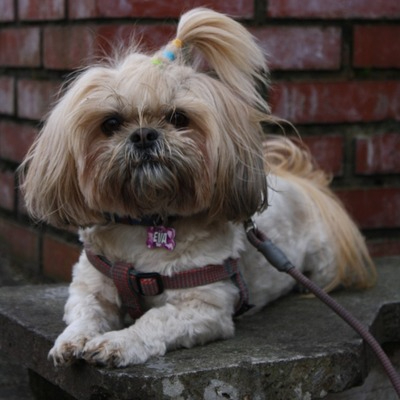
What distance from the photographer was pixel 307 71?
3148mm

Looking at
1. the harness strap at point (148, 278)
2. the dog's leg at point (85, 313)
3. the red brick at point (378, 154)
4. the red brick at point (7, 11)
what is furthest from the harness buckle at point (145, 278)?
the red brick at point (7, 11)

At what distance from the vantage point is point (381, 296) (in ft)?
9.21

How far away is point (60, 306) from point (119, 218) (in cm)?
46

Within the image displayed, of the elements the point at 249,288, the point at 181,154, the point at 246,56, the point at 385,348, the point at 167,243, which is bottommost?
the point at 385,348

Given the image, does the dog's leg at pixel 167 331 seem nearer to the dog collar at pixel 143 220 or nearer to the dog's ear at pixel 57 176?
the dog collar at pixel 143 220

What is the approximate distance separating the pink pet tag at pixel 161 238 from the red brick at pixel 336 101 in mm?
920

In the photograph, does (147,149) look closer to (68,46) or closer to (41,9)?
(68,46)

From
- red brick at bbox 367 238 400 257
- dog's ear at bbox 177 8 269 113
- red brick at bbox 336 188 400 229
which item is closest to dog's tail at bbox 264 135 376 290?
red brick at bbox 336 188 400 229

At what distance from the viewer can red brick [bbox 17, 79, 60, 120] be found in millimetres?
3152

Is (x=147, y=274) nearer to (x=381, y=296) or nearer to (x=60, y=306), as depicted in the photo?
(x=60, y=306)

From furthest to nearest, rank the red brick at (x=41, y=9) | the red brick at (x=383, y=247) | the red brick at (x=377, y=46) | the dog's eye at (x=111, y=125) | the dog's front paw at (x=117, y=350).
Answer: the red brick at (x=383, y=247) < the red brick at (x=377, y=46) < the red brick at (x=41, y=9) < the dog's eye at (x=111, y=125) < the dog's front paw at (x=117, y=350)

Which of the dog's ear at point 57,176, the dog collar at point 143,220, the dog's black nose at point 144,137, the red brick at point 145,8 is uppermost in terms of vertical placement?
the red brick at point 145,8

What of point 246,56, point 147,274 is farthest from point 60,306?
point 246,56

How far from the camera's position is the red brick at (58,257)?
3.17 m
